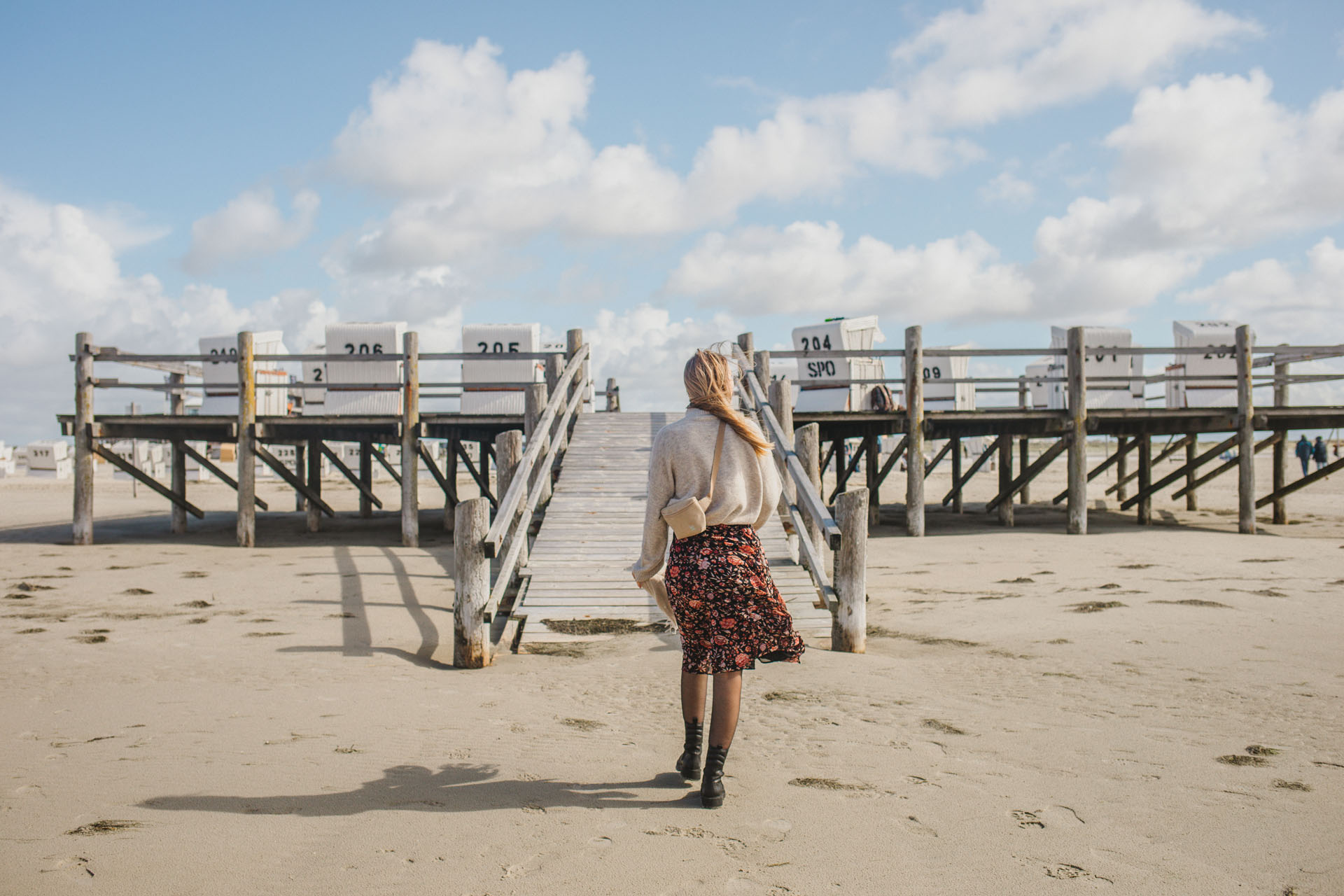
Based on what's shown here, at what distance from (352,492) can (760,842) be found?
2658 cm

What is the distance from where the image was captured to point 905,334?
13828 millimetres

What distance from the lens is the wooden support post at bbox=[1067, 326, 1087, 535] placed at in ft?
45.1

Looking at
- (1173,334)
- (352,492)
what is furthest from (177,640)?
(352,492)

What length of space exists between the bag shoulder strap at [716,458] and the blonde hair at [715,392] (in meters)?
0.03

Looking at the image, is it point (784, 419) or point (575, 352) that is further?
point (575, 352)

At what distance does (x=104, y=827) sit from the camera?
3.06m

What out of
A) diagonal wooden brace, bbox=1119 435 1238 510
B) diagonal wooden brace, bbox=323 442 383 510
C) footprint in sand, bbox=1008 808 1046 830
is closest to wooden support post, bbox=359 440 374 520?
diagonal wooden brace, bbox=323 442 383 510

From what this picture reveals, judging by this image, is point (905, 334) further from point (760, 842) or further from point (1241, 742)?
point (760, 842)

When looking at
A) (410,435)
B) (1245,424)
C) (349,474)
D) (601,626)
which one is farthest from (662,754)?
(1245,424)

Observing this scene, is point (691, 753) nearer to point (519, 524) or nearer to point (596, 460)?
point (519, 524)

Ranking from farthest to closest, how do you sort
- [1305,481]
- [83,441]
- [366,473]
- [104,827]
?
[366,473] → [1305,481] → [83,441] → [104,827]

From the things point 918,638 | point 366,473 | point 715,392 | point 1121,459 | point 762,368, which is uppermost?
point 762,368

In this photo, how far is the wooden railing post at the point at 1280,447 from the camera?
50.6 feet

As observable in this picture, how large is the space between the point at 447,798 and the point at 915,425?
11.6 meters
